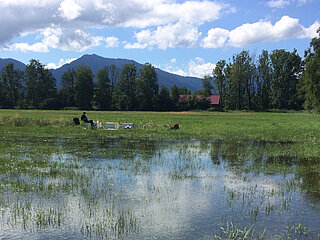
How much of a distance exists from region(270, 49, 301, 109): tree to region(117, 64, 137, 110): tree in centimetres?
4642

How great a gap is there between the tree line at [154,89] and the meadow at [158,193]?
89.4 metres

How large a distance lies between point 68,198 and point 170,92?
103541 mm

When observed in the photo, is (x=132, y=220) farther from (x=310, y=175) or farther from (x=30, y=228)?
(x=310, y=175)

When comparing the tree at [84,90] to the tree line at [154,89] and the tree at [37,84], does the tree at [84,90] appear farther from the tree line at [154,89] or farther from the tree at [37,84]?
the tree at [37,84]

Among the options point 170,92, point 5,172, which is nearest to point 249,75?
point 170,92

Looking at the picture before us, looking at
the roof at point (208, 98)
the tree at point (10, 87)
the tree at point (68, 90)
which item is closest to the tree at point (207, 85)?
the roof at point (208, 98)

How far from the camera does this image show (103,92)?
116 m

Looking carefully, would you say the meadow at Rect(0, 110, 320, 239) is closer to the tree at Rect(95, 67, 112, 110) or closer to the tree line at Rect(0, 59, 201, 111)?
the tree line at Rect(0, 59, 201, 111)

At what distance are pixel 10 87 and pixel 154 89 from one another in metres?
51.8

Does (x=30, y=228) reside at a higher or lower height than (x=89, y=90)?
lower

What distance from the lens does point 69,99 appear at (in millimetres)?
114562

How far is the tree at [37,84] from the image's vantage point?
11788cm

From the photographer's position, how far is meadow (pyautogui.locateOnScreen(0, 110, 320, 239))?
7984 mm

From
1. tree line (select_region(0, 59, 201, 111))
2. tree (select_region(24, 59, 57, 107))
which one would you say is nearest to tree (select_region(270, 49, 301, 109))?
tree line (select_region(0, 59, 201, 111))
